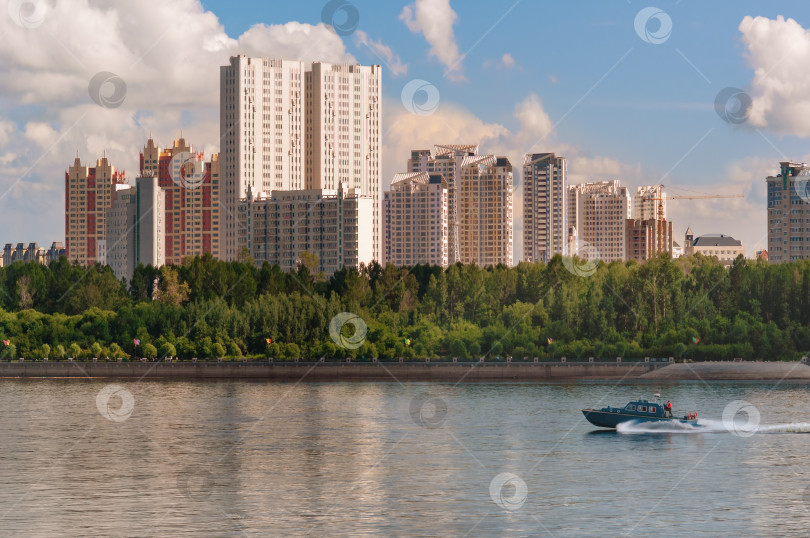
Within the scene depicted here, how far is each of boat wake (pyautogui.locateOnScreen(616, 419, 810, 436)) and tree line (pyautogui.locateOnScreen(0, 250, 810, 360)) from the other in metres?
64.0

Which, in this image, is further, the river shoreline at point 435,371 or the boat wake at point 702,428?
the river shoreline at point 435,371

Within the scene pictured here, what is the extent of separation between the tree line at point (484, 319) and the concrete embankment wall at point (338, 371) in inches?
155

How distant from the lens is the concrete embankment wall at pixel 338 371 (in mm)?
139250

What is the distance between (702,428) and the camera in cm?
7950

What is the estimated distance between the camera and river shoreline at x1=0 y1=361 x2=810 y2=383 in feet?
454

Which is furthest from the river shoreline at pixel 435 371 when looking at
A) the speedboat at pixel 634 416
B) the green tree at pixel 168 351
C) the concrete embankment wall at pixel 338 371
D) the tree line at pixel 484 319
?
the speedboat at pixel 634 416

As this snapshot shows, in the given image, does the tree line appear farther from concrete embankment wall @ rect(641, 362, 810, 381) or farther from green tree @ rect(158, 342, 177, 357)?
concrete embankment wall @ rect(641, 362, 810, 381)

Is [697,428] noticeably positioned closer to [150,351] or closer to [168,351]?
[168,351]

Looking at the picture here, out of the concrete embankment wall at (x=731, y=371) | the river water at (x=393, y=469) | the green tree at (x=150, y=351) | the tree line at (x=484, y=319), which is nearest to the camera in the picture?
the river water at (x=393, y=469)

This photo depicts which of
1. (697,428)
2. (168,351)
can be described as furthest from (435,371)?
(697,428)

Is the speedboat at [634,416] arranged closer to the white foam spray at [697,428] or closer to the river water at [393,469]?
the white foam spray at [697,428]

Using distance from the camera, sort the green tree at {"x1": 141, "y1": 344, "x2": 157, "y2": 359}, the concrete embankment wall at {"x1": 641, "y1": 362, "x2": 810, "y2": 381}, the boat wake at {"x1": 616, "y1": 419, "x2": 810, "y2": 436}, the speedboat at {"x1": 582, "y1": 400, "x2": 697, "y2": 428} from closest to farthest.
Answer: the boat wake at {"x1": 616, "y1": 419, "x2": 810, "y2": 436} → the speedboat at {"x1": 582, "y1": 400, "x2": 697, "y2": 428} → the concrete embankment wall at {"x1": 641, "y1": 362, "x2": 810, "y2": 381} → the green tree at {"x1": 141, "y1": 344, "x2": 157, "y2": 359}

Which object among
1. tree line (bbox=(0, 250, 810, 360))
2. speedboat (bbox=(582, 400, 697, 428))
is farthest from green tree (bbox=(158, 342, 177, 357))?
speedboat (bbox=(582, 400, 697, 428))

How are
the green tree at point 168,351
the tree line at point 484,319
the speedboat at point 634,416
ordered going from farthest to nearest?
the green tree at point 168,351, the tree line at point 484,319, the speedboat at point 634,416
